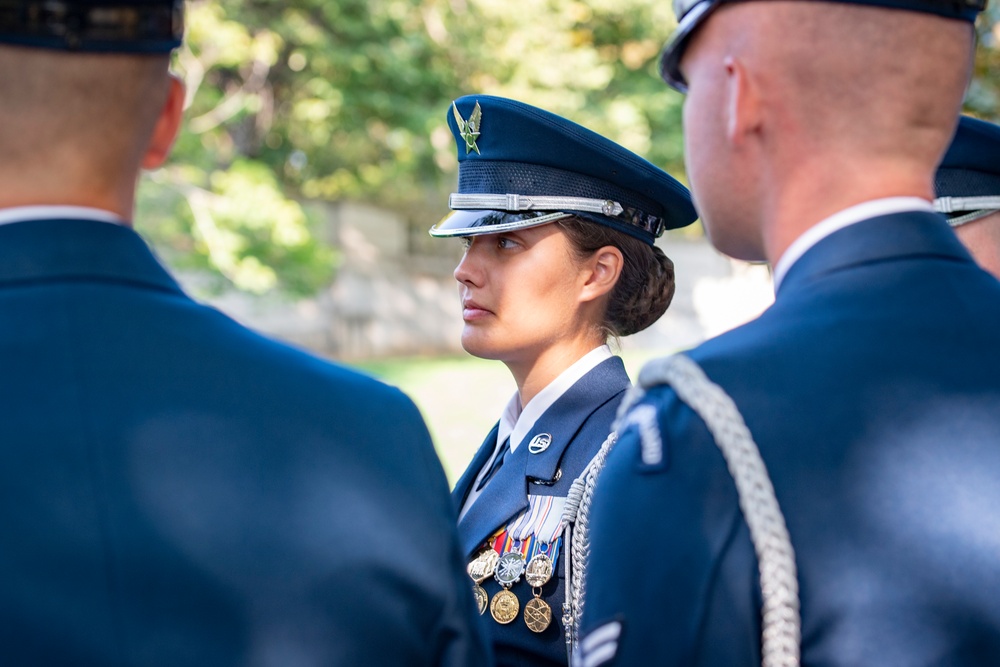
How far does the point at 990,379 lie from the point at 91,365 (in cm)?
95

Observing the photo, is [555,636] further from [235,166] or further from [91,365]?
[235,166]

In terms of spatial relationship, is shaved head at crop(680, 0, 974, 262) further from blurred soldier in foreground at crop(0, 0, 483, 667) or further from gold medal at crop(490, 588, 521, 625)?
gold medal at crop(490, 588, 521, 625)

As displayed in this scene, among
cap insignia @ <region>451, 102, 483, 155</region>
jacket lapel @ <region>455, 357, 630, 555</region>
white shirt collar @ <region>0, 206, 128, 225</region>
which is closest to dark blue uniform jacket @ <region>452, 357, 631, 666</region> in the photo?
jacket lapel @ <region>455, 357, 630, 555</region>

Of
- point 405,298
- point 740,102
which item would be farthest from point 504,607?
point 405,298

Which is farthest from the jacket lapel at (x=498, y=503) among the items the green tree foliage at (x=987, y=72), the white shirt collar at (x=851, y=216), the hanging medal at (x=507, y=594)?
the green tree foliage at (x=987, y=72)

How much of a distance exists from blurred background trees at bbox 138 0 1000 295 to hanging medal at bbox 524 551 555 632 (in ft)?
34.2

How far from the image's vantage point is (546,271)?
2.63 meters

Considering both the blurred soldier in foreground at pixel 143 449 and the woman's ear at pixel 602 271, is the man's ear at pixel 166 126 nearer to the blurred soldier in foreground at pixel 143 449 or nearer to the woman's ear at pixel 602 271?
the blurred soldier in foreground at pixel 143 449

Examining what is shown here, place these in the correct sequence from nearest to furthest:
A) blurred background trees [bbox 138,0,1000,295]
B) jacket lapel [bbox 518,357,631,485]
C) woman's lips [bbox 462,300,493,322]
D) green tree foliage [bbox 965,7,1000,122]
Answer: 1. jacket lapel [bbox 518,357,631,485]
2. woman's lips [bbox 462,300,493,322]
3. green tree foliage [bbox 965,7,1000,122]
4. blurred background trees [bbox 138,0,1000,295]

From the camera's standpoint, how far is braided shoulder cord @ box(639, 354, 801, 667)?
1.10 m

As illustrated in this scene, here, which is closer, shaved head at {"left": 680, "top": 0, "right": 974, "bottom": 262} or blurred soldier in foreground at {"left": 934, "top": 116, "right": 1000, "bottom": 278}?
shaved head at {"left": 680, "top": 0, "right": 974, "bottom": 262}

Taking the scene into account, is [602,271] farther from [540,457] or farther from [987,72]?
[987,72]

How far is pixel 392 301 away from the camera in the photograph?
19500 mm

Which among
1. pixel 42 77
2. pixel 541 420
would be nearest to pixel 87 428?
pixel 42 77
